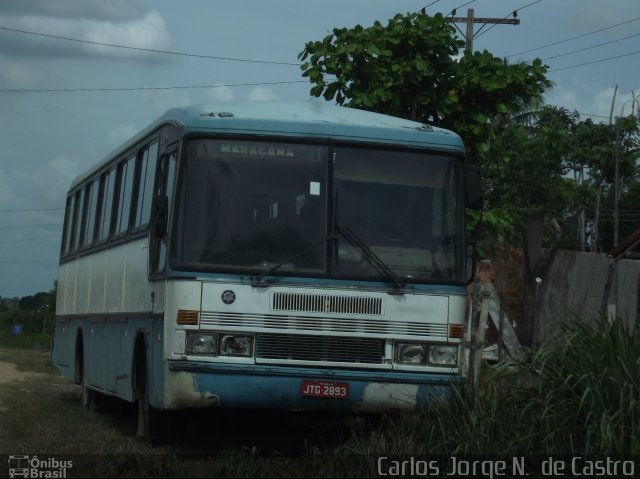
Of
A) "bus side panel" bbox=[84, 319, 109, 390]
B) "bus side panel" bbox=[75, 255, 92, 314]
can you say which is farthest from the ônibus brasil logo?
"bus side panel" bbox=[75, 255, 92, 314]

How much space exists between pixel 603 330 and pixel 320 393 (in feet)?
7.52

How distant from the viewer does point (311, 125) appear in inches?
400

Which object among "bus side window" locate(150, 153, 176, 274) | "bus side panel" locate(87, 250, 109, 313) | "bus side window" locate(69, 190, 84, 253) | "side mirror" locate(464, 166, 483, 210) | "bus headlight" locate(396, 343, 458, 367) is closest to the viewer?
"bus headlight" locate(396, 343, 458, 367)

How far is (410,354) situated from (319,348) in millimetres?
787

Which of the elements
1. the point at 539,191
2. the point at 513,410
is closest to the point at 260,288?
the point at 513,410

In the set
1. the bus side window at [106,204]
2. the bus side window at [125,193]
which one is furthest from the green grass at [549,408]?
the bus side window at [106,204]

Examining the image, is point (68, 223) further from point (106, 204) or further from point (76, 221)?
point (106, 204)

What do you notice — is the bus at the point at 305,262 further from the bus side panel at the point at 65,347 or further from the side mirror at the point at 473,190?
the bus side panel at the point at 65,347

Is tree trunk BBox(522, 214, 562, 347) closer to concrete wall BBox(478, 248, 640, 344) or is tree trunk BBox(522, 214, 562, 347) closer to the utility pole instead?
concrete wall BBox(478, 248, 640, 344)

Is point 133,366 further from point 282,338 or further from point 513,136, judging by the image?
point 513,136

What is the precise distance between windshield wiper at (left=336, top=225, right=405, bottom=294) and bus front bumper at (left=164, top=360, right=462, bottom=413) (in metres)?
0.77

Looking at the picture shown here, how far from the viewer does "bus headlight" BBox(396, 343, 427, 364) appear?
9.88 metres

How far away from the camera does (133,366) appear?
1152cm

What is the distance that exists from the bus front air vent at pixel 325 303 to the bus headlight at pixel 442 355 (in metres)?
0.57
